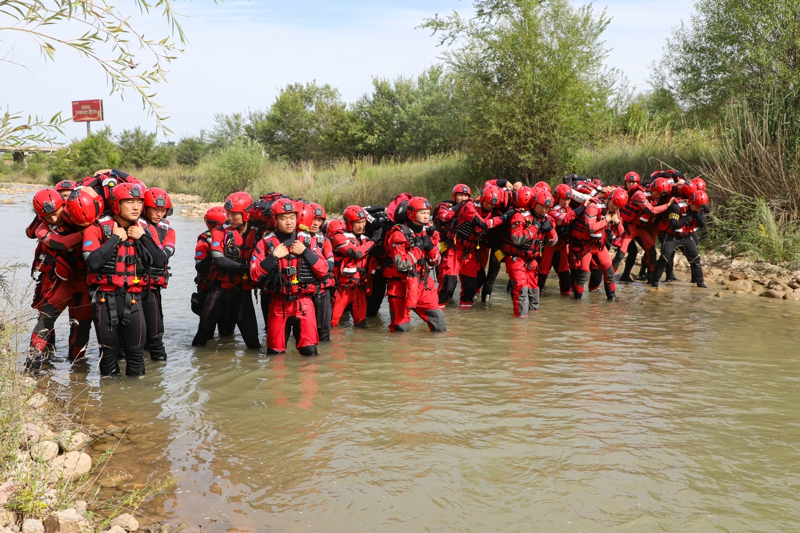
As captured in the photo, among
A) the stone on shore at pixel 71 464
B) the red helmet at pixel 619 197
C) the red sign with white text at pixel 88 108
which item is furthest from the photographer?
the red sign with white text at pixel 88 108

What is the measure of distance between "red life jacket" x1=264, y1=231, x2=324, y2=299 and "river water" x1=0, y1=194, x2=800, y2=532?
32.8 inches

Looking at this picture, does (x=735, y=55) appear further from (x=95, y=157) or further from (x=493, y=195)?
(x=95, y=157)

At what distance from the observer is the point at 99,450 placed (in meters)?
5.36

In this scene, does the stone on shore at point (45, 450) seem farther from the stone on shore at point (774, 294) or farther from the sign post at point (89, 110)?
the sign post at point (89, 110)

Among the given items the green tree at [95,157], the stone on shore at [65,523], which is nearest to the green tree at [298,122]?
the green tree at [95,157]

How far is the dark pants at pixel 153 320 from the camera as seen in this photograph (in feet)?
22.7

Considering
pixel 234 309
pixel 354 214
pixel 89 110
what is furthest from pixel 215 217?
pixel 89 110

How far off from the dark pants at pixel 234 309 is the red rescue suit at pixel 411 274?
1811mm

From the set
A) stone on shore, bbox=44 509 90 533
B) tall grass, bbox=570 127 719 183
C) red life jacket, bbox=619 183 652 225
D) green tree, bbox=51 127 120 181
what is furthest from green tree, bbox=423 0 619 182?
green tree, bbox=51 127 120 181

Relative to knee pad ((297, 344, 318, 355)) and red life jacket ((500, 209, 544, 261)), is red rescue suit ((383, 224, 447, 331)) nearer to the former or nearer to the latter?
red life jacket ((500, 209, 544, 261))

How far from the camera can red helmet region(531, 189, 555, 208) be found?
9.70 meters

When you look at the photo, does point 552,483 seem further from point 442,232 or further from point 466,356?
point 442,232

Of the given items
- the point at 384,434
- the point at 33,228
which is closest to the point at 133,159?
the point at 33,228

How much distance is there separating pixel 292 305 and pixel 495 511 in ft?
11.8
